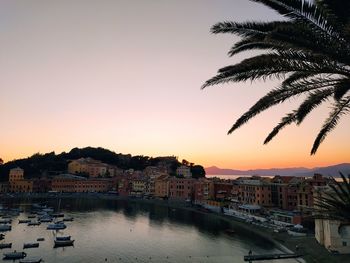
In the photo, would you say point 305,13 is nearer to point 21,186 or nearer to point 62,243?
point 62,243

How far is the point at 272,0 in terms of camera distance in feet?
26.5

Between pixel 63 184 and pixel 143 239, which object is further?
pixel 63 184

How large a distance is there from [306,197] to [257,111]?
6379 centimetres

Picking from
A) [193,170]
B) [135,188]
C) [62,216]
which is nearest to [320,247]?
[62,216]

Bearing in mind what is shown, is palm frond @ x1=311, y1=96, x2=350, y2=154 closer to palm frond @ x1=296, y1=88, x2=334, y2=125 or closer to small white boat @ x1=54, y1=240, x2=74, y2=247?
palm frond @ x1=296, y1=88, x2=334, y2=125

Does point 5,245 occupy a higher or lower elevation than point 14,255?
higher

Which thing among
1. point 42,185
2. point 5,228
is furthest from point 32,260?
point 42,185

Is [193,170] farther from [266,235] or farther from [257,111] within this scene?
[257,111]

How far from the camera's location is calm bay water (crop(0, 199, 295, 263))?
43.6 m

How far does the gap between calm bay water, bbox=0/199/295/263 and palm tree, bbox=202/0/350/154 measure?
121 ft

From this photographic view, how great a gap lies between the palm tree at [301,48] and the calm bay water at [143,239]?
36.9 m

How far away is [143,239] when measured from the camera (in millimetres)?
55344

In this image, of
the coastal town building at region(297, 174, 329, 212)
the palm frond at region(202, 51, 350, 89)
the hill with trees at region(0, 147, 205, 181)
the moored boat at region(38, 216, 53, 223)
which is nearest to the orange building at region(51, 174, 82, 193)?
the hill with trees at region(0, 147, 205, 181)

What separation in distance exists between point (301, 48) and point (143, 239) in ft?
174
